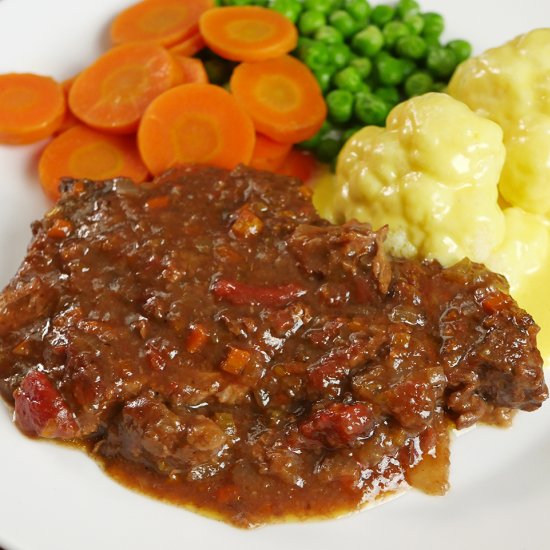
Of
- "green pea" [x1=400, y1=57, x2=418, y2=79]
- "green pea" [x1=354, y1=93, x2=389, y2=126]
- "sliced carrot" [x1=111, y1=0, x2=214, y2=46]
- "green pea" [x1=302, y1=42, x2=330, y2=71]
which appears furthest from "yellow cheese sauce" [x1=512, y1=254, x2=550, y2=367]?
"sliced carrot" [x1=111, y1=0, x2=214, y2=46]

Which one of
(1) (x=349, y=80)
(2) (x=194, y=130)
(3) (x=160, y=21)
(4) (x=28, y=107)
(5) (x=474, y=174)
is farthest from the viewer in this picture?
(3) (x=160, y=21)

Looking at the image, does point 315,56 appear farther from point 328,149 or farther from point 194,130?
point 194,130

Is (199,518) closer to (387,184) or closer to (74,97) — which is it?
(387,184)

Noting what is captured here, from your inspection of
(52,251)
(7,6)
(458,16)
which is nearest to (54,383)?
(52,251)

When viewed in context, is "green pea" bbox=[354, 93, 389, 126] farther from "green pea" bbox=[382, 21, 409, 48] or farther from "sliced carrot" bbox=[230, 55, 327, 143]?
"green pea" bbox=[382, 21, 409, 48]

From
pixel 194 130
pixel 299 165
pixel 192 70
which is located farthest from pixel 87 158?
pixel 299 165
